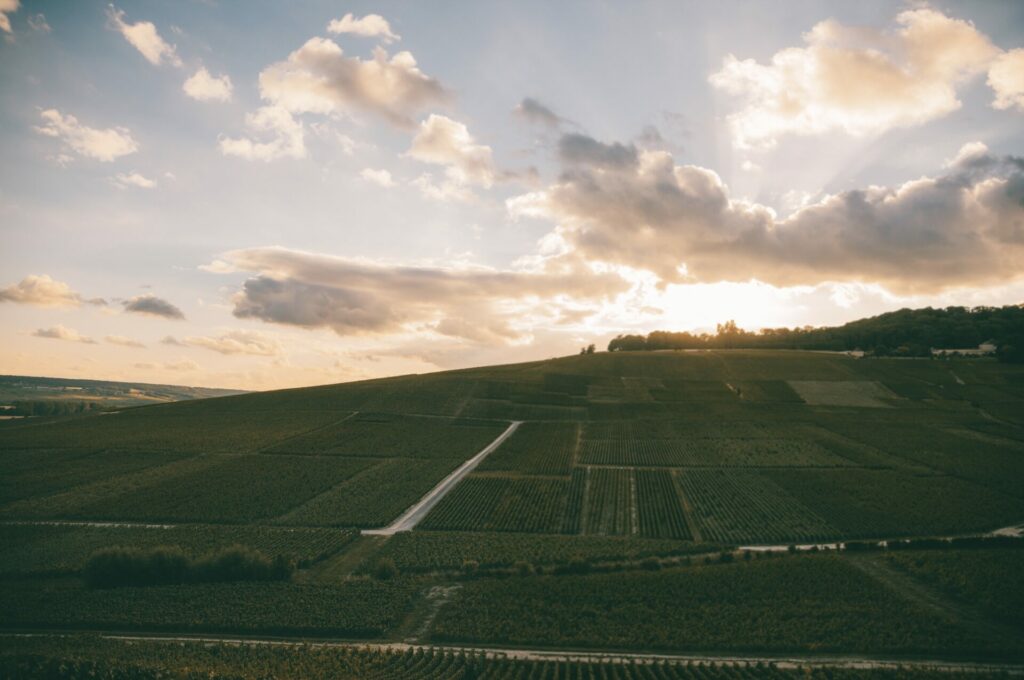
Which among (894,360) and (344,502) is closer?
(344,502)

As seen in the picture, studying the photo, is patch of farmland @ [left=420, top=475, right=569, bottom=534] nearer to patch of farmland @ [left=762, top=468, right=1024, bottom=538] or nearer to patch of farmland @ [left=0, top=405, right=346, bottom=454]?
patch of farmland @ [left=762, top=468, right=1024, bottom=538]

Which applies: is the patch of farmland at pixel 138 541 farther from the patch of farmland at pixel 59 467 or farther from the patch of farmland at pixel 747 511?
the patch of farmland at pixel 747 511

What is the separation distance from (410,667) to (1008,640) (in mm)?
33113

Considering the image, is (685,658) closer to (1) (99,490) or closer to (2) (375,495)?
(2) (375,495)

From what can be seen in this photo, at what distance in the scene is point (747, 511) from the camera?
58375 millimetres

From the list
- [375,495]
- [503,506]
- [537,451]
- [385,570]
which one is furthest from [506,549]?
[537,451]

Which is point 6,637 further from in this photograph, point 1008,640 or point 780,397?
point 780,397

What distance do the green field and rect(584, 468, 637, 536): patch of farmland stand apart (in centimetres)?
52

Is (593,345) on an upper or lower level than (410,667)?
upper

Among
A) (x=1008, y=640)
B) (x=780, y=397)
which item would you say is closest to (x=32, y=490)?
(x=1008, y=640)

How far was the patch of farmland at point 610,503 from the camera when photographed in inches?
2163

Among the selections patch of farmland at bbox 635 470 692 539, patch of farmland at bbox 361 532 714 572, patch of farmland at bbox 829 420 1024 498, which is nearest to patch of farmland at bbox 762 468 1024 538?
patch of farmland at bbox 829 420 1024 498

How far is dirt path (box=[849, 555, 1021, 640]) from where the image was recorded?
33.7 meters

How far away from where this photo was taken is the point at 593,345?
198m
